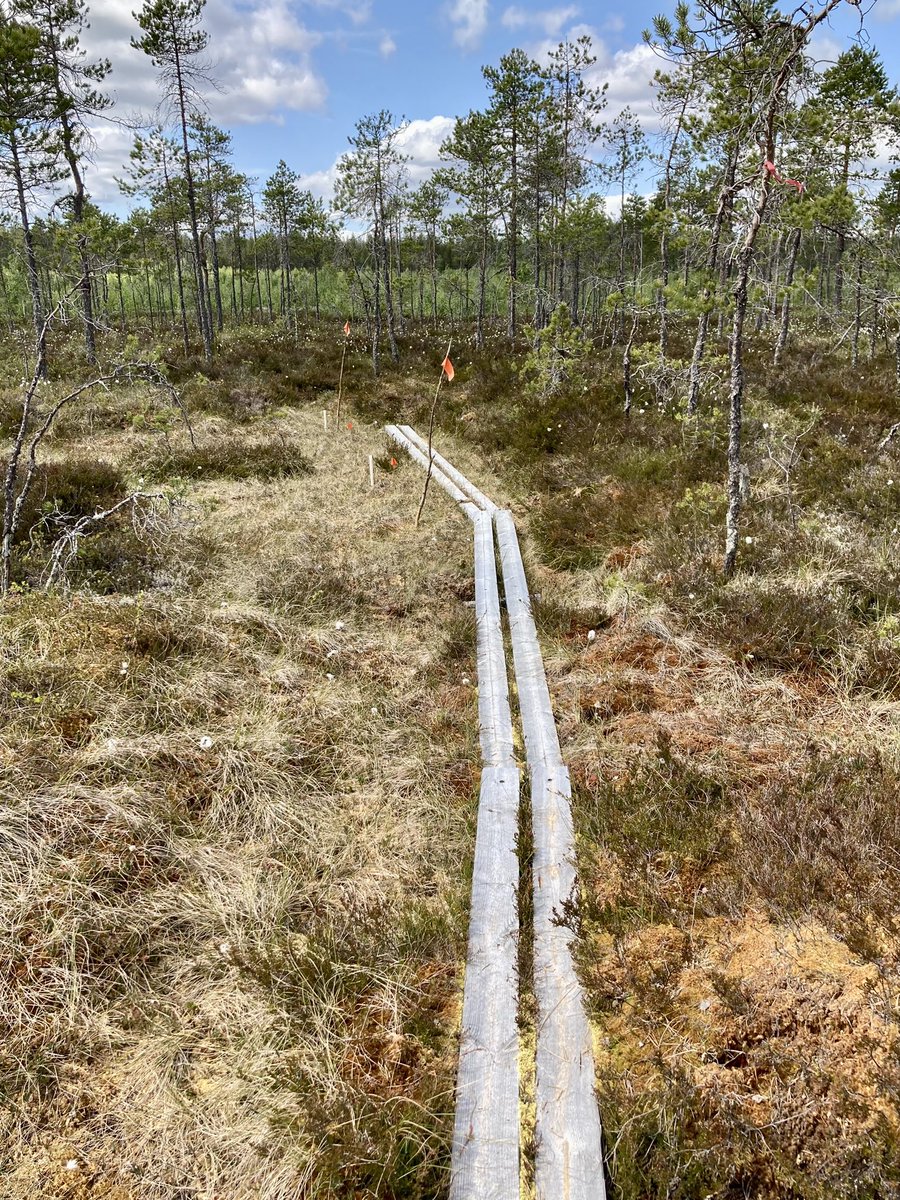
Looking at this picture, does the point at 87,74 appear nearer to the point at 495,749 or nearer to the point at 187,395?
the point at 187,395

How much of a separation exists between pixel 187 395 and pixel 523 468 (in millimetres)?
9714

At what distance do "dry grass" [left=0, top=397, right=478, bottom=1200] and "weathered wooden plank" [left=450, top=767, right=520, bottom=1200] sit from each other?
115mm

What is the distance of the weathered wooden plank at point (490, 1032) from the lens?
237 centimetres

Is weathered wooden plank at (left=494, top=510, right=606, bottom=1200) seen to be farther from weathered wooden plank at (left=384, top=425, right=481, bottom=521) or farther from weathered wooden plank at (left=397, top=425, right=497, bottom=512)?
weathered wooden plank at (left=397, top=425, right=497, bottom=512)

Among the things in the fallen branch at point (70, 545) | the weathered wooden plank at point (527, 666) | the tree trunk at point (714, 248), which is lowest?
the weathered wooden plank at point (527, 666)

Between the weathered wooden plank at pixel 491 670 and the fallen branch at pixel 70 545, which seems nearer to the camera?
the weathered wooden plank at pixel 491 670

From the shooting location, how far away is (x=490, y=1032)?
285 cm

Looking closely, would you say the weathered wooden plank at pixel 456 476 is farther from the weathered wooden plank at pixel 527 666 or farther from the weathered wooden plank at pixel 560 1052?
the weathered wooden plank at pixel 560 1052

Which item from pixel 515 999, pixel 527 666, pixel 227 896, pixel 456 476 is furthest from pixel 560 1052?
pixel 456 476

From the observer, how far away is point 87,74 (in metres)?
17.0

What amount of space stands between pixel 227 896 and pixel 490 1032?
1616 mm

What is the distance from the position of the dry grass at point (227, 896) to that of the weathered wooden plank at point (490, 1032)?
0.11 m

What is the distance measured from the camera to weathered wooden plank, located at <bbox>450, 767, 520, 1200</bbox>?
237 centimetres

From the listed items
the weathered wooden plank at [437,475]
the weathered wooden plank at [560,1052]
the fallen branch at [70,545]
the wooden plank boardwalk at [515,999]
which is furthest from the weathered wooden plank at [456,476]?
the weathered wooden plank at [560,1052]
